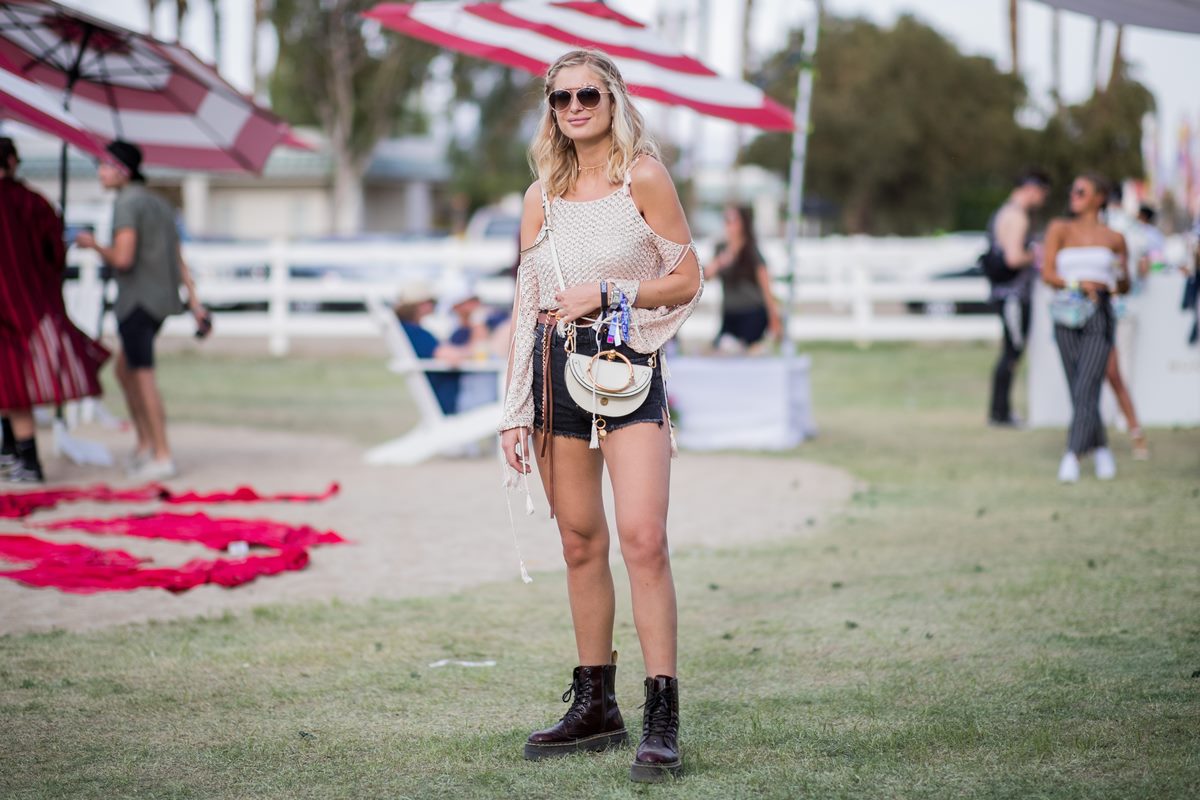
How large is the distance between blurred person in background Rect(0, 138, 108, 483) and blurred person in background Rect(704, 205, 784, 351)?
525 centimetres

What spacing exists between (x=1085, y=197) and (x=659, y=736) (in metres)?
6.94

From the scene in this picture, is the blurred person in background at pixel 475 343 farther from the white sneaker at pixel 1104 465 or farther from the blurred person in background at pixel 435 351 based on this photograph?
the white sneaker at pixel 1104 465

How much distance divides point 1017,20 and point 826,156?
9282 mm

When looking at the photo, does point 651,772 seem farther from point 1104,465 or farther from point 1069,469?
point 1104,465

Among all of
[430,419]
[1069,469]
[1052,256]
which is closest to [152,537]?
[430,419]

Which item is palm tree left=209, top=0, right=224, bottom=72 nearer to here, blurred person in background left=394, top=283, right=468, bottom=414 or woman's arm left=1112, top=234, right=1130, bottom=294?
blurred person in background left=394, top=283, right=468, bottom=414

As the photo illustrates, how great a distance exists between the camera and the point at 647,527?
4.03 meters

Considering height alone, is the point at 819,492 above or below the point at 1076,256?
below

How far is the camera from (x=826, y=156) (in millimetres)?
51938

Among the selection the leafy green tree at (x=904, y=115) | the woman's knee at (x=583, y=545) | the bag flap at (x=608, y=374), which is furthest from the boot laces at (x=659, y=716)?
the leafy green tree at (x=904, y=115)

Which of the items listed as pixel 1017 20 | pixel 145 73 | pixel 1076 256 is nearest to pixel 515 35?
pixel 145 73

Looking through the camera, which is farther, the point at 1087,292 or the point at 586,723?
the point at 1087,292

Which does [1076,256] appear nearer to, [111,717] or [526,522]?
[526,522]

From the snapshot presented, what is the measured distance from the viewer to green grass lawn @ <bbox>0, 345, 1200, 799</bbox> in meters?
3.99
